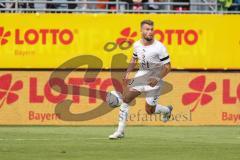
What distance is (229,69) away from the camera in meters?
18.9

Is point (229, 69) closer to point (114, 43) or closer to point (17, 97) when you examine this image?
point (114, 43)

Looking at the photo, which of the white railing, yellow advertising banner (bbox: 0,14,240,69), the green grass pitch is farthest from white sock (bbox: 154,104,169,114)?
the white railing

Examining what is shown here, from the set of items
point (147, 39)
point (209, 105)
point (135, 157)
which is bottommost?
point (209, 105)

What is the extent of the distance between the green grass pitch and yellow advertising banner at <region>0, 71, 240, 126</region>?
100cm

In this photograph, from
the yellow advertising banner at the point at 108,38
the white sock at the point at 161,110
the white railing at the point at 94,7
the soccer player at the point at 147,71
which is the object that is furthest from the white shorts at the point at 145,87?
the white railing at the point at 94,7

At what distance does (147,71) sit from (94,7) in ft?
18.3

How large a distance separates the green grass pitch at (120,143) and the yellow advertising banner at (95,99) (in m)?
1.00

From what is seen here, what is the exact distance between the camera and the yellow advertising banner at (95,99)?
1836cm

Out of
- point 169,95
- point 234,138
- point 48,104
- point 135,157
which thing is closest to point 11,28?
point 48,104

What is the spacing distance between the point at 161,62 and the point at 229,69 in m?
4.79

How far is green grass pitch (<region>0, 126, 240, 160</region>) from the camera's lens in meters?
11.2

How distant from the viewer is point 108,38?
18688 millimetres

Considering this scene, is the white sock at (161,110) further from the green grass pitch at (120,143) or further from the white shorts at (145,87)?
the green grass pitch at (120,143)

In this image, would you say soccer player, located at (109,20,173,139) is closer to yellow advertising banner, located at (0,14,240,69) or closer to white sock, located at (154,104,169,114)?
white sock, located at (154,104,169,114)
